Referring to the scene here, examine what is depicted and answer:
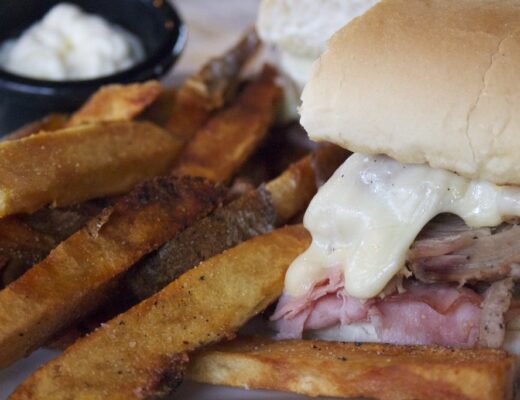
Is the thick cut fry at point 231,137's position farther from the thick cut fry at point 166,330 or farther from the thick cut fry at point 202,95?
the thick cut fry at point 166,330

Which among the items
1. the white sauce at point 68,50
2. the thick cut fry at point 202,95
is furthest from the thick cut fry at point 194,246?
the white sauce at point 68,50

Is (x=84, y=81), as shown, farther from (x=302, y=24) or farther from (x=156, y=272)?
(x=156, y=272)

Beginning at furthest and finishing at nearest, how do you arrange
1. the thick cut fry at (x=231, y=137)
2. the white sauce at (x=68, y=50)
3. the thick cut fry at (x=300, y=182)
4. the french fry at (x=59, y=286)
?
the white sauce at (x=68, y=50)
the thick cut fry at (x=231, y=137)
the thick cut fry at (x=300, y=182)
the french fry at (x=59, y=286)

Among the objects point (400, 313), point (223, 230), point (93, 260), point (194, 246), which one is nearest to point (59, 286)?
point (93, 260)

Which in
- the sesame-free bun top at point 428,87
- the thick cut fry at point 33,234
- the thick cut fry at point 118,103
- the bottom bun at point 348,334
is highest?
the sesame-free bun top at point 428,87

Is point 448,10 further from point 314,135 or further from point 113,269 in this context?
point 113,269

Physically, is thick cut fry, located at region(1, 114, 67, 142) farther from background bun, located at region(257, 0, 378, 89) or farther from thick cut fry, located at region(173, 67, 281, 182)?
background bun, located at region(257, 0, 378, 89)
